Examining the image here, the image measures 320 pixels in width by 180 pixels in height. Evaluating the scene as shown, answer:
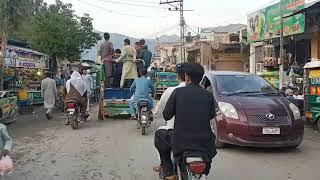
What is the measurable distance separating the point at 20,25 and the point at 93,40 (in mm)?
12765

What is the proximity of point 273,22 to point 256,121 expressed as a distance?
17.8 meters

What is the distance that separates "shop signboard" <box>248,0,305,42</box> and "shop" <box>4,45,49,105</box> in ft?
39.9

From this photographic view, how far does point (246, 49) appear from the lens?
141ft

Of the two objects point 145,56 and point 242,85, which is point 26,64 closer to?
point 145,56

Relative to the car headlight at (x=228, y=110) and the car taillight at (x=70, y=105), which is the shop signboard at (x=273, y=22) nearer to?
the car taillight at (x=70, y=105)

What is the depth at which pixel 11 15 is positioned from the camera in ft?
62.2

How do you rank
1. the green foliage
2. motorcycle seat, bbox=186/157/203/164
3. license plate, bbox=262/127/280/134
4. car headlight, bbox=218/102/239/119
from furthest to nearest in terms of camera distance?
the green foliage → car headlight, bbox=218/102/239/119 → license plate, bbox=262/127/280/134 → motorcycle seat, bbox=186/157/203/164

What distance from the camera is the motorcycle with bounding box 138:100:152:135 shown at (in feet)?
40.3

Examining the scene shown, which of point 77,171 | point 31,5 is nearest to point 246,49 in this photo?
point 31,5

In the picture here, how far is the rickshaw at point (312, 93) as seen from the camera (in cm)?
1273

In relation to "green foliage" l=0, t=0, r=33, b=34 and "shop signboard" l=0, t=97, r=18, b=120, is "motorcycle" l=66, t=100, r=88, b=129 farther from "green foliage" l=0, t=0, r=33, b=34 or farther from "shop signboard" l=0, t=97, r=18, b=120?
"green foliage" l=0, t=0, r=33, b=34

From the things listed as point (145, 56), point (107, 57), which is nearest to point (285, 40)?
point (145, 56)

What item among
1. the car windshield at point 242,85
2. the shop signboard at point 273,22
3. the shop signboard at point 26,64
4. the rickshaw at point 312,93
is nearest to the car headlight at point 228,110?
the car windshield at point 242,85

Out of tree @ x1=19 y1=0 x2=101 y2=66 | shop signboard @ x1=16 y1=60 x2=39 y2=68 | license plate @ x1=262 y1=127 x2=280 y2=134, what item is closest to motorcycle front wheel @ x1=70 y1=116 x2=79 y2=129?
license plate @ x1=262 y1=127 x2=280 y2=134
